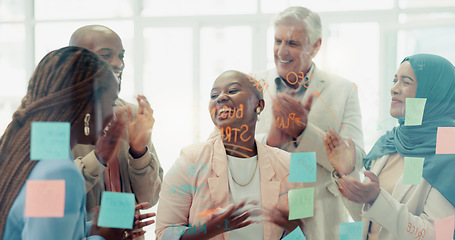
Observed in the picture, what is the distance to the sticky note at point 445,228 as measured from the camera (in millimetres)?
1580

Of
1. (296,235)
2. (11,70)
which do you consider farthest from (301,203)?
(11,70)

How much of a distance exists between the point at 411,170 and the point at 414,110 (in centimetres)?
21

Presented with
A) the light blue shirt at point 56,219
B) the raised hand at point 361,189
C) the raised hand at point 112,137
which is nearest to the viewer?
the light blue shirt at point 56,219

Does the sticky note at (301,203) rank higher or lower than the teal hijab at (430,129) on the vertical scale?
lower

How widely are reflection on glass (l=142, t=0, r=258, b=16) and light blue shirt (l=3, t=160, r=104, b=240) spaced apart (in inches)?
20.8

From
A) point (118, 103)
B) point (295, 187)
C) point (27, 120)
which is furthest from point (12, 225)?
point (295, 187)

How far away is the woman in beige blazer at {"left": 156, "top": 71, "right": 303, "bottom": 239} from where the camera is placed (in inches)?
52.0

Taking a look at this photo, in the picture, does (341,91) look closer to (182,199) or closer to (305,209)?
(305,209)

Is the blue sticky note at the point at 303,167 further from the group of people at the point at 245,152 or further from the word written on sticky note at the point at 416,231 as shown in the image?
the word written on sticky note at the point at 416,231

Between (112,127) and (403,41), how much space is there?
1017mm

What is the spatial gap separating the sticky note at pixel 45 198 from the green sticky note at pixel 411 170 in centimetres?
113

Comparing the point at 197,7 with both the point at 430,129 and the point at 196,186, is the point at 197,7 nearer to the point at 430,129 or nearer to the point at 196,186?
the point at 196,186

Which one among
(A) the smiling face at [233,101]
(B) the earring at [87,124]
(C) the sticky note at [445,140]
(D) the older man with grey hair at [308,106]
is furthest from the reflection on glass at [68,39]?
(C) the sticky note at [445,140]

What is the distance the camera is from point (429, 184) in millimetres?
1554
